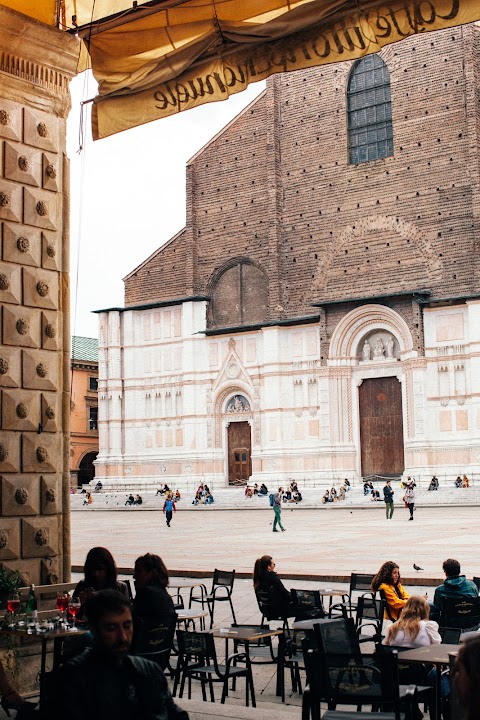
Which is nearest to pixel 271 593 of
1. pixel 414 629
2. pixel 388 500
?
pixel 414 629

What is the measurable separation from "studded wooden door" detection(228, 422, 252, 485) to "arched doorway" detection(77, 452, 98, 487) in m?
16.9

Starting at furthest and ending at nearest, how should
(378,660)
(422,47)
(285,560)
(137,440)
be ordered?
(137,440) < (422,47) < (285,560) < (378,660)

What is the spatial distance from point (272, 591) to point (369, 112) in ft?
133

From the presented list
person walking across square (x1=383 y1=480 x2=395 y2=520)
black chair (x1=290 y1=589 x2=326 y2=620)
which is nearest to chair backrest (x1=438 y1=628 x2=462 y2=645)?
black chair (x1=290 y1=589 x2=326 y2=620)

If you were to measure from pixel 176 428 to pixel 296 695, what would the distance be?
43.0 metres

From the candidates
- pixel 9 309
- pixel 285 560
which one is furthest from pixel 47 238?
pixel 285 560

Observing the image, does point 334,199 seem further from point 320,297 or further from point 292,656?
point 292,656

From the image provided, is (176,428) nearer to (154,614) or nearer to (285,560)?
(285,560)

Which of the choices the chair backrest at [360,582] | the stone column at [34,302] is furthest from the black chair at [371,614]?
the stone column at [34,302]

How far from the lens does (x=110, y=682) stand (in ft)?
12.4

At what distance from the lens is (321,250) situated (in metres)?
47.3

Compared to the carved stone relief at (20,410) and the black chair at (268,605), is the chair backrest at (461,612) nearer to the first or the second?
the black chair at (268,605)

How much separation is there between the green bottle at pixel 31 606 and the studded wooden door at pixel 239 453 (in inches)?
1649

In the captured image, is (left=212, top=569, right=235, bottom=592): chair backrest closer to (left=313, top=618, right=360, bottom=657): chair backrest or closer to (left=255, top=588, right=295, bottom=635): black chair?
(left=255, top=588, right=295, bottom=635): black chair
